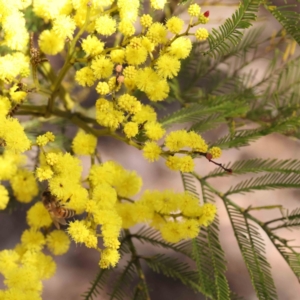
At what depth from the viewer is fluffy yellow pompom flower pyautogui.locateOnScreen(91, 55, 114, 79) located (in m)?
0.39

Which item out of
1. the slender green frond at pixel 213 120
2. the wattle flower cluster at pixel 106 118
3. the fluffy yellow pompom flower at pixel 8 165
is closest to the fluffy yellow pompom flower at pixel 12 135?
the wattle flower cluster at pixel 106 118

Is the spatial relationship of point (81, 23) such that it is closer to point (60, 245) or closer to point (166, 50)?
point (166, 50)

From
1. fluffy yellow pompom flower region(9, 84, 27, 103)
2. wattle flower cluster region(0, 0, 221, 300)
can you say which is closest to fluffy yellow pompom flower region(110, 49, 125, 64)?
wattle flower cluster region(0, 0, 221, 300)

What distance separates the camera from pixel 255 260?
45 centimetres

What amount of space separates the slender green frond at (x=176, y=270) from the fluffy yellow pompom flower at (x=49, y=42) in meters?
0.33

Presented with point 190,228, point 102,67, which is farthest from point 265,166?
point 102,67

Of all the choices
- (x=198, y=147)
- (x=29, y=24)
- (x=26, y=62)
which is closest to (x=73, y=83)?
(x=29, y=24)

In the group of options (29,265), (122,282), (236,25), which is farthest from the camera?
(122,282)

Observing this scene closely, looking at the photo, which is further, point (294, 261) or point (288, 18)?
point (294, 261)

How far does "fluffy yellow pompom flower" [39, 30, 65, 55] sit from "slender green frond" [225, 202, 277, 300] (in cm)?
30

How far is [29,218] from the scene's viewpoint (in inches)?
19.4

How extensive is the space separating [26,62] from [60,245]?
0.23 metres

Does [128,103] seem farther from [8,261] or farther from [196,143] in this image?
[8,261]

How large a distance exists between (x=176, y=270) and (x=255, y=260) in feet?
0.49
